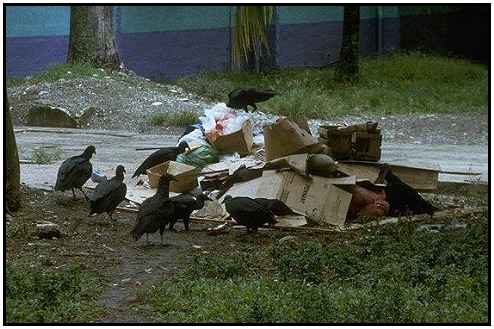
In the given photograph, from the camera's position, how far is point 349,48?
17875 millimetres

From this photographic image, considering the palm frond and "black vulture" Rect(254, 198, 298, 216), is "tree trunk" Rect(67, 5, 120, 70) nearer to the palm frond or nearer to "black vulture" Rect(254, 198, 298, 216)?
"black vulture" Rect(254, 198, 298, 216)

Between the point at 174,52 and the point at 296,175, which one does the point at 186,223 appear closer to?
the point at 296,175

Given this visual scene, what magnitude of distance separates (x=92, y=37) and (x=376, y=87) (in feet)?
17.7

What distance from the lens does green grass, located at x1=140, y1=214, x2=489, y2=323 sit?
4.57 meters

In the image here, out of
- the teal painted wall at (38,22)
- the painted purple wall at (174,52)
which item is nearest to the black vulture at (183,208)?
the teal painted wall at (38,22)

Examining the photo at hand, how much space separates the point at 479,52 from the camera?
65.9 ft

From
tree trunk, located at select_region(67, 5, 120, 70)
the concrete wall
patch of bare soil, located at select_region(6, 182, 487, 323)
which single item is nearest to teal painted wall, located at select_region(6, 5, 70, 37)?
the concrete wall

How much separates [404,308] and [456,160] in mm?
6593

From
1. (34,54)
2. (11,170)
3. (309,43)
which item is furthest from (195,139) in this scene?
(309,43)

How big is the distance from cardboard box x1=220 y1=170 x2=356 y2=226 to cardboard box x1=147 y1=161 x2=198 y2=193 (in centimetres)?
95

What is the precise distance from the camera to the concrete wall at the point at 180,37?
17.2 metres

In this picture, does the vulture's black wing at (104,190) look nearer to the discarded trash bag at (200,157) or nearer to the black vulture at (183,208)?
the black vulture at (183,208)

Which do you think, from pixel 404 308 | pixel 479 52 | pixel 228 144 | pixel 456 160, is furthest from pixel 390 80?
pixel 404 308

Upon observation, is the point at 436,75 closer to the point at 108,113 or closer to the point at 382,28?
the point at 382,28
